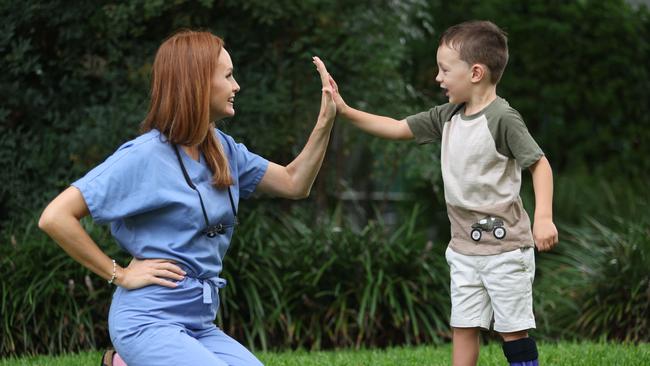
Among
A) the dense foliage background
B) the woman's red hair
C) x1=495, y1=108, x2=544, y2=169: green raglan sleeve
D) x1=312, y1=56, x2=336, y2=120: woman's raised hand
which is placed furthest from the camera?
the dense foliage background

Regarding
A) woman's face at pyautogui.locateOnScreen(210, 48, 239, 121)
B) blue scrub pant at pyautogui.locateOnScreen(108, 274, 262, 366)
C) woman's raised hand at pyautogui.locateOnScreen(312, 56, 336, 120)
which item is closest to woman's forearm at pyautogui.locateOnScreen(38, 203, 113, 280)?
blue scrub pant at pyautogui.locateOnScreen(108, 274, 262, 366)

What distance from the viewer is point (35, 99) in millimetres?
7051

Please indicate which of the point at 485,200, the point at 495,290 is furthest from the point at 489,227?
the point at 495,290

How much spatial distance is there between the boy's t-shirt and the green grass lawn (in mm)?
1149

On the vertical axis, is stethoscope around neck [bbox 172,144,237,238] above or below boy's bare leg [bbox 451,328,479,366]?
above

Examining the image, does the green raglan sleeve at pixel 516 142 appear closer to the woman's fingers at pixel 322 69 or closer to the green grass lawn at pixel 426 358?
the woman's fingers at pixel 322 69

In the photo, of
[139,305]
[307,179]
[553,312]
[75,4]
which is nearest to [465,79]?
[307,179]

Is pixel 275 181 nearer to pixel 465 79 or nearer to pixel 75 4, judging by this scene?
pixel 465 79

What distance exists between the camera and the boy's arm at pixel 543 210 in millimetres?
3691

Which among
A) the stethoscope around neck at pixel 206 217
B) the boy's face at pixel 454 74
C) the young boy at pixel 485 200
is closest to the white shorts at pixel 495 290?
the young boy at pixel 485 200

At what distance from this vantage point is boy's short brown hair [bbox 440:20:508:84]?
4000 mm

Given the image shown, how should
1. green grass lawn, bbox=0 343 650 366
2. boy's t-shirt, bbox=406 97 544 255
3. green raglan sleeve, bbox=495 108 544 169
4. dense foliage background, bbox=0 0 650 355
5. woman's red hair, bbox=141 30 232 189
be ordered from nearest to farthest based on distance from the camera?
woman's red hair, bbox=141 30 232 189 → green raglan sleeve, bbox=495 108 544 169 → boy's t-shirt, bbox=406 97 544 255 → green grass lawn, bbox=0 343 650 366 → dense foliage background, bbox=0 0 650 355

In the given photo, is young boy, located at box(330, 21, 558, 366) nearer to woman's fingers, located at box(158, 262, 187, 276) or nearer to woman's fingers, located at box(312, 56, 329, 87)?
woman's fingers, located at box(312, 56, 329, 87)

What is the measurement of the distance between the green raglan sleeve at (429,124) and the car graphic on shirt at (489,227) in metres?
0.48
